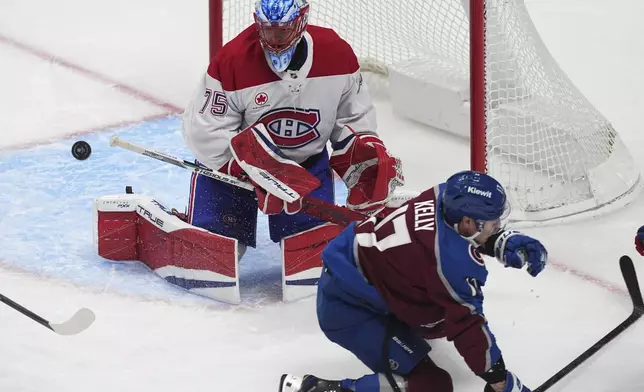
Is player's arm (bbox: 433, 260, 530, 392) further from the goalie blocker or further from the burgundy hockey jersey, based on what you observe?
the goalie blocker

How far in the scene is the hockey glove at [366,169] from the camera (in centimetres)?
347

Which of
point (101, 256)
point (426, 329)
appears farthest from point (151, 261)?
point (426, 329)

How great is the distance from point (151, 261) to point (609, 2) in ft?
10.3

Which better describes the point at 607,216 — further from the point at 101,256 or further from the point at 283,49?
the point at 101,256

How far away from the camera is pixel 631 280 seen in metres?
3.16

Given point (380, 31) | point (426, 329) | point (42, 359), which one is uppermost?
point (380, 31)

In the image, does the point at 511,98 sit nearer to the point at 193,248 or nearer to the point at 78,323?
the point at 193,248

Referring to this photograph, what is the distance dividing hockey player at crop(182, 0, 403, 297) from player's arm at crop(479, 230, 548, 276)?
2.09 ft

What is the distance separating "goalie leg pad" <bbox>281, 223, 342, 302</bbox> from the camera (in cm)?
347

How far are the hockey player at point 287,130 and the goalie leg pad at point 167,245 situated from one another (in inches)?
A: 3.3

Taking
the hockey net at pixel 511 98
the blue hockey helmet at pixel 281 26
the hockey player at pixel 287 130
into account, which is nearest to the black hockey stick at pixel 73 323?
the hockey player at pixel 287 130

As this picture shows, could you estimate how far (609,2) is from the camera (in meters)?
5.95

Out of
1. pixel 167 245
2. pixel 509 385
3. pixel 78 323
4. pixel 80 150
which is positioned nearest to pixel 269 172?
pixel 167 245

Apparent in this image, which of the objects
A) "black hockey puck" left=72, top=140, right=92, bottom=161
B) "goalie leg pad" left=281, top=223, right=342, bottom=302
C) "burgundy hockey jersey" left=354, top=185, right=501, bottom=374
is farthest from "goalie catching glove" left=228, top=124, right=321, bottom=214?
"burgundy hockey jersey" left=354, top=185, right=501, bottom=374
